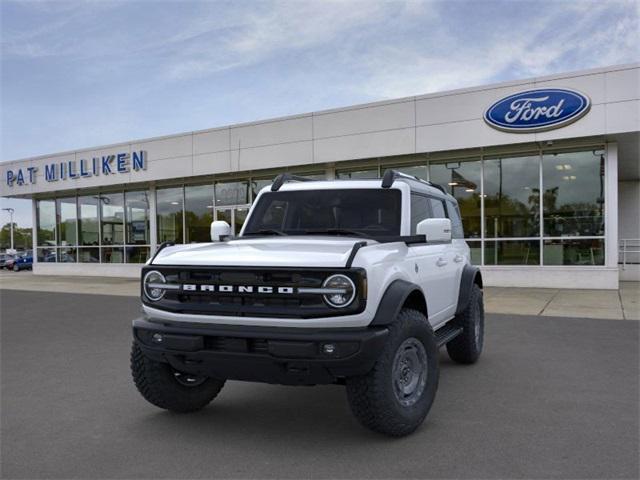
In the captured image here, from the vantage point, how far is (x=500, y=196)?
Result: 49.7 ft

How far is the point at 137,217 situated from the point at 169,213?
179 cm

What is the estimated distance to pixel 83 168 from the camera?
22500mm

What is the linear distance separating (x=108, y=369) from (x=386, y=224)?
11.7ft

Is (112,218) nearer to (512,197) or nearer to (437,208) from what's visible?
(512,197)

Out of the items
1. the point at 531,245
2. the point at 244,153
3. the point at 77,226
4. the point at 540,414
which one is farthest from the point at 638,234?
the point at 77,226

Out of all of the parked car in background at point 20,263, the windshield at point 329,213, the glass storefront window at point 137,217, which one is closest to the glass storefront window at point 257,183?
the glass storefront window at point 137,217

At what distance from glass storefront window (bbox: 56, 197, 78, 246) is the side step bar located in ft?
73.1

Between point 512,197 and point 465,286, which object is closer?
point 465,286

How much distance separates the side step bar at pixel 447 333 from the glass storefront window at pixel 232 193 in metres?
14.4

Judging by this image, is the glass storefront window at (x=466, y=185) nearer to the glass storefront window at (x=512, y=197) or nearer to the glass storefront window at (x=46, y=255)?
the glass storefront window at (x=512, y=197)

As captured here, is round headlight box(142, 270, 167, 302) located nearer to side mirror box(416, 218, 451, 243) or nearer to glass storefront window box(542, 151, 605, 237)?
side mirror box(416, 218, 451, 243)

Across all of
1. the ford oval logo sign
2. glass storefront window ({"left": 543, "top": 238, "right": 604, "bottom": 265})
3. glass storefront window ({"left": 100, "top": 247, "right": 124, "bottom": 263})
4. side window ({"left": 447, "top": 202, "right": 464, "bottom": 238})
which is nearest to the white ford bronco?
side window ({"left": 447, "top": 202, "right": 464, "bottom": 238})

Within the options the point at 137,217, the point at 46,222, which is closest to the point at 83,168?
→ the point at 137,217

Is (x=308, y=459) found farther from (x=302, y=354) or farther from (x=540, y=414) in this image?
(x=540, y=414)
